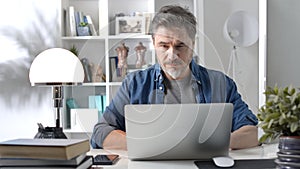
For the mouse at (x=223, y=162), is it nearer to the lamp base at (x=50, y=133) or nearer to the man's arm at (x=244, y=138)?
the man's arm at (x=244, y=138)

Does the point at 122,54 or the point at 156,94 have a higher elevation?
the point at 122,54

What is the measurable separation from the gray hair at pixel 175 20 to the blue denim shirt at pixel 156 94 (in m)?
0.17

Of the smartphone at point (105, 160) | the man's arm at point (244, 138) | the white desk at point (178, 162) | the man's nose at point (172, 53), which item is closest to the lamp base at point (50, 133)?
the white desk at point (178, 162)

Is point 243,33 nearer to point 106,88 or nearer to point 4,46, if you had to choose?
point 106,88

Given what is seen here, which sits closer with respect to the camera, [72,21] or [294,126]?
[294,126]

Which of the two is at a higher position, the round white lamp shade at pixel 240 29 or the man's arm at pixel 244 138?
the round white lamp shade at pixel 240 29

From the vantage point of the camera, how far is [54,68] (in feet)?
7.48

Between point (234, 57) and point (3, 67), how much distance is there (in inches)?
73.4

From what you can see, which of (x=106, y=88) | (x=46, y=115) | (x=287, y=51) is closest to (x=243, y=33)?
(x=287, y=51)

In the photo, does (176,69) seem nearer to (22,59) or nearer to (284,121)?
(284,121)

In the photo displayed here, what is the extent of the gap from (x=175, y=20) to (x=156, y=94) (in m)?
0.35

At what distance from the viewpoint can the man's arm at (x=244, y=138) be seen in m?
1.78

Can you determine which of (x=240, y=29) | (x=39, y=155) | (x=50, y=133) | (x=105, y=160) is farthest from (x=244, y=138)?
(x=240, y=29)

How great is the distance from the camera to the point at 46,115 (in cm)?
366
